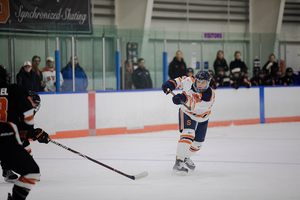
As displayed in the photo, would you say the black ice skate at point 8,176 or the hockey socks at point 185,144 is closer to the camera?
the black ice skate at point 8,176

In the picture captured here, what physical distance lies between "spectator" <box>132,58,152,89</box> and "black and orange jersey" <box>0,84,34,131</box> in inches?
203

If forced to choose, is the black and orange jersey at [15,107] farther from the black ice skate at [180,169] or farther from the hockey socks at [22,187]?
the black ice skate at [180,169]

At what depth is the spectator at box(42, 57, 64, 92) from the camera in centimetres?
728

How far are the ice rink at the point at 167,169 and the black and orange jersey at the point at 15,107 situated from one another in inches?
31.6

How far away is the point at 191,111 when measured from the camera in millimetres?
4422

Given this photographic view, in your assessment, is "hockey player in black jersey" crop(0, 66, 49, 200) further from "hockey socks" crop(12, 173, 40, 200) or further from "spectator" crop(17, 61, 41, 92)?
"spectator" crop(17, 61, 41, 92)

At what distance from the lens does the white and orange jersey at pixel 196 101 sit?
436 cm

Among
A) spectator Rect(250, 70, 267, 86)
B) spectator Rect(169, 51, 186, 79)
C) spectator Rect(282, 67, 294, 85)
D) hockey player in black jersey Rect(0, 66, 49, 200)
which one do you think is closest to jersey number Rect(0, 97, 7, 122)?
hockey player in black jersey Rect(0, 66, 49, 200)

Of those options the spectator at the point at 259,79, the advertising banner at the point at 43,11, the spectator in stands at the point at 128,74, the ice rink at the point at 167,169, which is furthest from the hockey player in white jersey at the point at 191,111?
the spectator at the point at 259,79

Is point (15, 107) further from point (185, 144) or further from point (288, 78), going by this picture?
point (288, 78)

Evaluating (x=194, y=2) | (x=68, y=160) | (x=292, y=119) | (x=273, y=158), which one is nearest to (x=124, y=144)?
(x=68, y=160)

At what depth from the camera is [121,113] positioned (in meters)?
7.73

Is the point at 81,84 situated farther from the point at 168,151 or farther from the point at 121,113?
the point at 168,151

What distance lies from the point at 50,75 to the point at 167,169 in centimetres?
352
